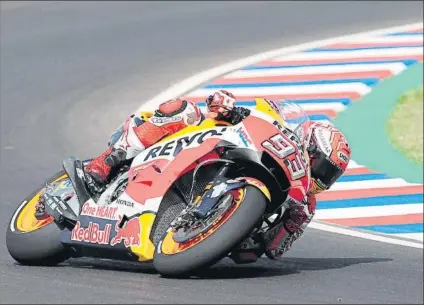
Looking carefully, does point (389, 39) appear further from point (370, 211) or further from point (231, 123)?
point (231, 123)

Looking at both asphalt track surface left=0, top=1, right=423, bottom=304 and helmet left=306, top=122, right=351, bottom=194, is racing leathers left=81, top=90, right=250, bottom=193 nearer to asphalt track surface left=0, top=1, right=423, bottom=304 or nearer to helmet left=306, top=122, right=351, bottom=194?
helmet left=306, top=122, right=351, bottom=194

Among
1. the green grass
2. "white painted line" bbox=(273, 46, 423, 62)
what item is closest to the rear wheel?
the green grass

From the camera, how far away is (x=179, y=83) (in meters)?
14.6

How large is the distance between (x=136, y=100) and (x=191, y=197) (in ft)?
23.3

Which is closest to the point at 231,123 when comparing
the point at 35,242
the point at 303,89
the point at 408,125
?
the point at 35,242

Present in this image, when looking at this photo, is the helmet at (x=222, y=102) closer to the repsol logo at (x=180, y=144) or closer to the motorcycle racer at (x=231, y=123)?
the motorcycle racer at (x=231, y=123)

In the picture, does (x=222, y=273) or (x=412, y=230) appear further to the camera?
(x=412, y=230)

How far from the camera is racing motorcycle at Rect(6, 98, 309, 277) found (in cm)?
638

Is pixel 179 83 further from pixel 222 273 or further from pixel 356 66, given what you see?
pixel 222 273

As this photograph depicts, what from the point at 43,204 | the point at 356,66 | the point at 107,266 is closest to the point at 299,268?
the point at 107,266

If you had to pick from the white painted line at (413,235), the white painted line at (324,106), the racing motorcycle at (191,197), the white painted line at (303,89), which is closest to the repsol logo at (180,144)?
the racing motorcycle at (191,197)

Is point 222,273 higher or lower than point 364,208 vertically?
higher

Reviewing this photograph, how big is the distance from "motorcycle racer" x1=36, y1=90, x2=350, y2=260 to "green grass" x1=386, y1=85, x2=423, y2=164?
18.6 feet

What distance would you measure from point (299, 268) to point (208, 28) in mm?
10136
